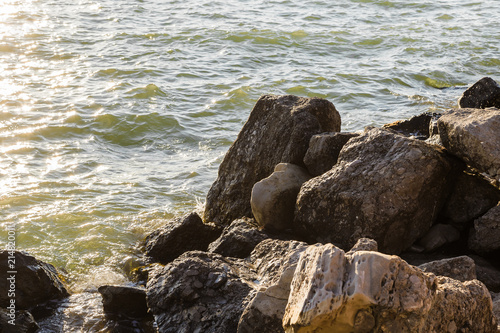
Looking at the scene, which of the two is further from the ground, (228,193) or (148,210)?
(228,193)

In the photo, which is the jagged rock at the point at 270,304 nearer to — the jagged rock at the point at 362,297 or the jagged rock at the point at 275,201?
the jagged rock at the point at 362,297

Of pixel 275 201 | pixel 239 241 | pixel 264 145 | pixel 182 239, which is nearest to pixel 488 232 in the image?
pixel 275 201

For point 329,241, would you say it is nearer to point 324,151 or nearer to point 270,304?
point 324,151

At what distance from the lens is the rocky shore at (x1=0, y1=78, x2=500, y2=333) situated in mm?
3398

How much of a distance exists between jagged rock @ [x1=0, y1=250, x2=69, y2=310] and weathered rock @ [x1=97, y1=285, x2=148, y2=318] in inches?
25.0

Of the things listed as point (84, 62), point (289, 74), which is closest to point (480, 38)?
point (289, 74)

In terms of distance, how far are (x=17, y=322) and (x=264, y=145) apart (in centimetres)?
311

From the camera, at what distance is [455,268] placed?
14.7 feet

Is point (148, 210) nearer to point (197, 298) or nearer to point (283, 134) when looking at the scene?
point (283, 134)

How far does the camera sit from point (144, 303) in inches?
204

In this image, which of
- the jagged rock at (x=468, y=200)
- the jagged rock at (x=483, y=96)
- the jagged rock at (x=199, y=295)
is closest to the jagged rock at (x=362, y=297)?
the jagged rock at (x=199, y=295)

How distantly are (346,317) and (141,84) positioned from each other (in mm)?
9500

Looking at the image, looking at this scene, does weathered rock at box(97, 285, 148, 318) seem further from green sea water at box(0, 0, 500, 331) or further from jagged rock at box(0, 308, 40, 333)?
green sea water at box(0, 0, 500, 331)

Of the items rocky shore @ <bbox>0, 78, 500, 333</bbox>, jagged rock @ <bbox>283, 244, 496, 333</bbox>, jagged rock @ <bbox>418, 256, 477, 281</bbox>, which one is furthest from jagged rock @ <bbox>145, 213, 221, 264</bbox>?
jagged rock @ <bbox>283, 244, 496, 333</bbox>
